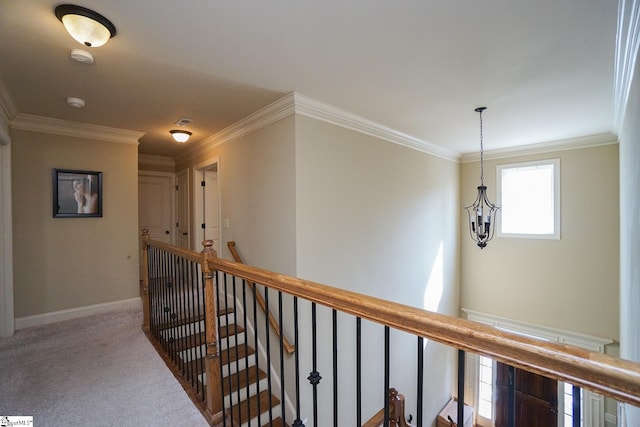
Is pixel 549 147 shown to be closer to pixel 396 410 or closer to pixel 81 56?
pixel 396 410

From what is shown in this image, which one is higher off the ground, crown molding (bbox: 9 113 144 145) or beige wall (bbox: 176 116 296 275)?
crown molding (bbox: 9 113 144 145)

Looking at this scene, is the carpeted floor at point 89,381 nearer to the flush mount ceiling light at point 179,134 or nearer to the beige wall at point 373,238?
the beige wall at point 373,238

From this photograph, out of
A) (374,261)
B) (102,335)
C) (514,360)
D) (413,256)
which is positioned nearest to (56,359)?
(102,335)

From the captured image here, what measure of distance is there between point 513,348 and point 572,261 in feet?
15.6

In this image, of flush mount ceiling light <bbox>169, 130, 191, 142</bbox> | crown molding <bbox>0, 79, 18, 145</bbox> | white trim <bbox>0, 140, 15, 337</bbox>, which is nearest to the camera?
crown molding <bbox>0, 79, 18, 145</bbox>

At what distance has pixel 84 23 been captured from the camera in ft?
5.11

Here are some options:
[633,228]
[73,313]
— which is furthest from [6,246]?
[633,228]

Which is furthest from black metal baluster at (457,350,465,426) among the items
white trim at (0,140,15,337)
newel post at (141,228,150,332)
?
white trim at (0,140,15,337)

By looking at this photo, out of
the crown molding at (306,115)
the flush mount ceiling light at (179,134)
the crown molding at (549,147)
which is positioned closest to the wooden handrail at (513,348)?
the crown molding at (306,115)

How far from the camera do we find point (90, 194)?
356 centimetres

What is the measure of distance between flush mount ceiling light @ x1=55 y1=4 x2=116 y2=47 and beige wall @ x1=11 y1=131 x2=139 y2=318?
8.06ft

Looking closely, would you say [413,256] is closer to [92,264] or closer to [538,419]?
[538,419]

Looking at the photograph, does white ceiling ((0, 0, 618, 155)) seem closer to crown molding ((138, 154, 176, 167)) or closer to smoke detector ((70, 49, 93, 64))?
smoke detector ((70, 49, 93, 64))

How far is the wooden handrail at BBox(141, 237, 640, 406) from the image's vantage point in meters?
0.54
